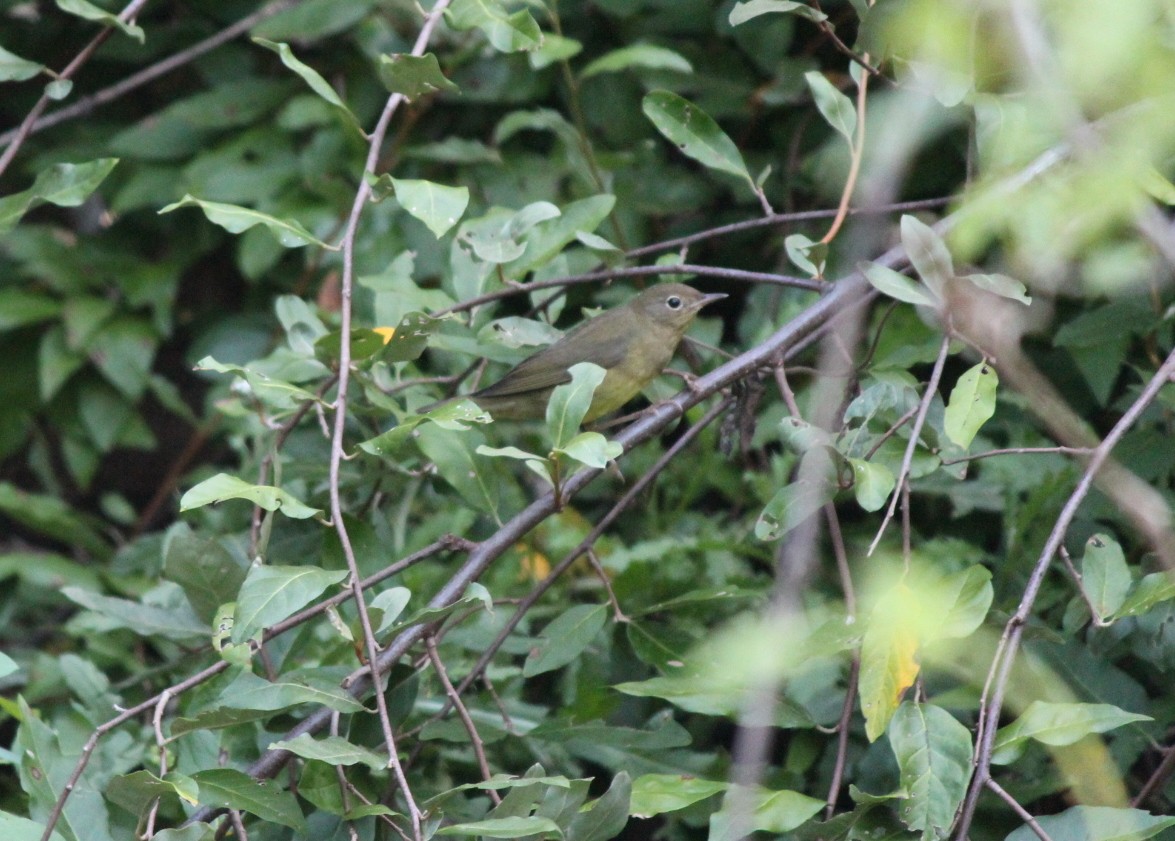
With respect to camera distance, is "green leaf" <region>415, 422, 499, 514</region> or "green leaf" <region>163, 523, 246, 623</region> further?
"green leaf" <region>415, 422, 499, 514</region>

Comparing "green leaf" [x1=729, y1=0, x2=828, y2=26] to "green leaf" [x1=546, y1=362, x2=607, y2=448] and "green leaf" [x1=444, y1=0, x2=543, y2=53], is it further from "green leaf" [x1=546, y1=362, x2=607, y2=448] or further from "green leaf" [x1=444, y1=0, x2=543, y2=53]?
"green leaf" [x1=546, y1=362, x2=607, y2=448]

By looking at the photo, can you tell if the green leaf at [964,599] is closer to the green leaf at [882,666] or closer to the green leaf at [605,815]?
the green leaf at [882,666]

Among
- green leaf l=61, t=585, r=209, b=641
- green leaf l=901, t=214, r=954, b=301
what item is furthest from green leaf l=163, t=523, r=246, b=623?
green leaf l=901, t=214, r=954, b=301

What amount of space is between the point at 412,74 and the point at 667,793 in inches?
57.3

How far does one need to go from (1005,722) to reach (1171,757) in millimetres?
633

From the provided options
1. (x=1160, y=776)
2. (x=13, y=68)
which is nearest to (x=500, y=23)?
(x=13, y=68)

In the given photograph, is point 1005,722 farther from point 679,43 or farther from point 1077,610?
point 679,43

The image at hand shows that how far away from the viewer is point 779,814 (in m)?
2.16

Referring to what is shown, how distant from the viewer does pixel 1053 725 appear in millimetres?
2098

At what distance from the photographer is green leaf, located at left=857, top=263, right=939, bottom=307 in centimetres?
225

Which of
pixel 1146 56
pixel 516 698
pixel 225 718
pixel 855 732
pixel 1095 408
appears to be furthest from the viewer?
pixel 1095 408

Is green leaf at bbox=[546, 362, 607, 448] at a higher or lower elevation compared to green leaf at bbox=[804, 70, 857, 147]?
lower

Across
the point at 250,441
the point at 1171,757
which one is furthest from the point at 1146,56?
the point at 250,441

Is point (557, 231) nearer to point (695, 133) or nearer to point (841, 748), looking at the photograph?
point (695, 133)
